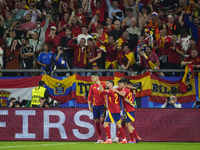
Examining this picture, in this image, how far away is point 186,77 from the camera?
13492 mm

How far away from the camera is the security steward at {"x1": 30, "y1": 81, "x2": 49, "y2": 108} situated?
1295 centimetres

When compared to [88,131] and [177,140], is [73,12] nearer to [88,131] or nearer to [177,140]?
[88,131]

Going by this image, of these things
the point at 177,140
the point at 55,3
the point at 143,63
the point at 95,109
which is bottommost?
the point at 177,140

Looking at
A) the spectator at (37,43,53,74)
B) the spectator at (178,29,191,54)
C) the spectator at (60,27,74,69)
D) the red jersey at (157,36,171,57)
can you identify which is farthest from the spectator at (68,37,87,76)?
the spectator at (178,29,191,54)

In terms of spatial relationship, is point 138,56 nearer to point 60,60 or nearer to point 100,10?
point 60,60

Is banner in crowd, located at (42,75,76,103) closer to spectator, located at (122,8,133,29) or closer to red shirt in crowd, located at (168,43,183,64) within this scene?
spectator, located at (122,8,133,29)

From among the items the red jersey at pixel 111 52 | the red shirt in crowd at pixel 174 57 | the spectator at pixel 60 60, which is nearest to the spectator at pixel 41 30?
the spectator at pixel 60 60

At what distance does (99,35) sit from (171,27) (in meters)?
3.19

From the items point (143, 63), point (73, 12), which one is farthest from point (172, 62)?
point (73, 12)

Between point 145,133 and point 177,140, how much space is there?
102 cm

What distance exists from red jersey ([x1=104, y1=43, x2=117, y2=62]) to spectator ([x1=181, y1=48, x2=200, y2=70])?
268cm

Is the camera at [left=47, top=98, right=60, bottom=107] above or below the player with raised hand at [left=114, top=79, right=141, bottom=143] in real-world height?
below

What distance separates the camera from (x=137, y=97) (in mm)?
13711

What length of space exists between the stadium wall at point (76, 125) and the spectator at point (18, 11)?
626 cm
